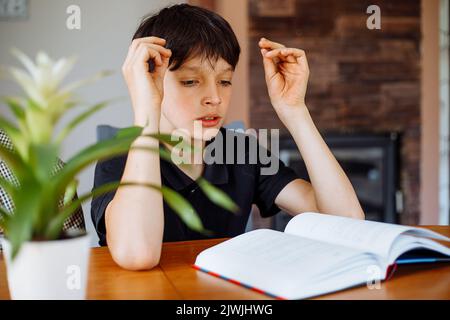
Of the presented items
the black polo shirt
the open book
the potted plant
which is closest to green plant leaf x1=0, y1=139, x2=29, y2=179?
the potted plant

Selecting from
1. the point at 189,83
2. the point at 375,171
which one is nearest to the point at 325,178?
the point at 189,83

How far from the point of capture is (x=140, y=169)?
35.7 inches

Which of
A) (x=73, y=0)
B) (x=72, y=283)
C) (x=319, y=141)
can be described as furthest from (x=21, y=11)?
(x=72, y=283)

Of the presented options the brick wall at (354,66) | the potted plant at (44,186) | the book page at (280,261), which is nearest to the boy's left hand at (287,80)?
the book page at (280,261)

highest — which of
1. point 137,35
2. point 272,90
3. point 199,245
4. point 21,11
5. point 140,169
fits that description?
point 21,11

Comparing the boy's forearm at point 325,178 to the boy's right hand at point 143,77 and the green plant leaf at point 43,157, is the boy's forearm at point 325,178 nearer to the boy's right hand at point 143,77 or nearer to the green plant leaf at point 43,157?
the boy's right hand at point 143,77

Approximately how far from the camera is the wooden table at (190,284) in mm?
719

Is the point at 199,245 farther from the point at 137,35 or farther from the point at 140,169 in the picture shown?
the point at 137,35

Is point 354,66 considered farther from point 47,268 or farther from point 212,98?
point 47,268

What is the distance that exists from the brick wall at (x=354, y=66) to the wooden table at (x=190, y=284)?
75.5 inches

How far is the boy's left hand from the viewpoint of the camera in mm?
1223

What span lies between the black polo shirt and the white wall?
1548mm

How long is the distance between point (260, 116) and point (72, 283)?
2.18 m

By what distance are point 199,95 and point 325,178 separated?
31 cm
